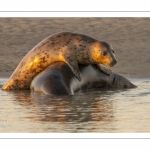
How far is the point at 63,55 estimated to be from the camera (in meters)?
12.4

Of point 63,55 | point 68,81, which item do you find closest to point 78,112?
point 68,81

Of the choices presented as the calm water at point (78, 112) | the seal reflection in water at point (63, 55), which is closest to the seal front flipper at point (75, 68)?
the seal reflection in water at point (63, 55)

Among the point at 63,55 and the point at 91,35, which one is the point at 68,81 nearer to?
the point at 63,55

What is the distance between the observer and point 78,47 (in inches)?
498

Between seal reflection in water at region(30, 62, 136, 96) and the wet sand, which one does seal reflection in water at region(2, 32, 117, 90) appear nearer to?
seal reflection in water at region(30, 62, 136, 96)

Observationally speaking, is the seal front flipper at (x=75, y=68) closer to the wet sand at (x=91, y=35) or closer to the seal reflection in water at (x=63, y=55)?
the seal reflection in water at (x=63, y=55)

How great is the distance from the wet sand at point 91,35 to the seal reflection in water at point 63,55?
298 cm

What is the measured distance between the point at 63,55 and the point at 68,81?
61 centimetres

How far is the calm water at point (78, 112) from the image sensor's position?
8.63 meters

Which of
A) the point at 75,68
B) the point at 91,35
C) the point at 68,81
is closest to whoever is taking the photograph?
the point at 68,81

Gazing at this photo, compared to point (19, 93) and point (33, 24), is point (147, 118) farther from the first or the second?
point (33, 24)

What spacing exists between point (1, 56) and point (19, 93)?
488 cm

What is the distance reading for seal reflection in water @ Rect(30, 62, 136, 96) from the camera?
11656mm

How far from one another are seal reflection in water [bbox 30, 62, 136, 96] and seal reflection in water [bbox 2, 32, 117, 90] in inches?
6.3
